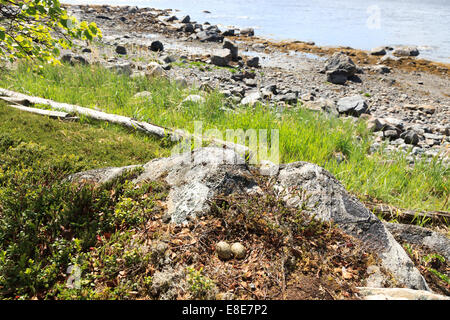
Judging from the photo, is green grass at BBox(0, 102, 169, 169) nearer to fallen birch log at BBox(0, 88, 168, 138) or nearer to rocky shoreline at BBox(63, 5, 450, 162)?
fallen birch log at BBox(0, 88, 168, 138)

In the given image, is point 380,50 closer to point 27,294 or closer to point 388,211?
point 388,211

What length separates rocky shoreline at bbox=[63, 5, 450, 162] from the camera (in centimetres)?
1167

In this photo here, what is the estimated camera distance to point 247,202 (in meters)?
3.01

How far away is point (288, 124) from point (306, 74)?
1590cm

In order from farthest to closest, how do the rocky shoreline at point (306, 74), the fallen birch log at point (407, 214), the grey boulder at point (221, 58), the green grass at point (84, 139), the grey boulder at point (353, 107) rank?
the grey boulder at point (221, 58), the grey boulder at point (353, 107), the rocky shoreline at point (306, 74), the green grass at point (84, 139), the fallen birch log at point (407, 214)

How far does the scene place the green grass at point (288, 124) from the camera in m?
5.05

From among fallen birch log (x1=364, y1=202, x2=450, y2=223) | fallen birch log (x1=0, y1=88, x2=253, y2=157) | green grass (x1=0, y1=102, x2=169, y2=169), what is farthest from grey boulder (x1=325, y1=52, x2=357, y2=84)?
fallen birch log (x1=364, y1=202, x2=450, y2=223)

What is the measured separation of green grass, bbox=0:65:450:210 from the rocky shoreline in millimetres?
1357

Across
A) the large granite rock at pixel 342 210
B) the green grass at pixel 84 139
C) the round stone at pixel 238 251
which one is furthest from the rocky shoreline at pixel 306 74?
the round stone at pixel 238 251

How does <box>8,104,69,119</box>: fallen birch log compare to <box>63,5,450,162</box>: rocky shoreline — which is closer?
<box>8,104,69,119</box>: fallen birch log

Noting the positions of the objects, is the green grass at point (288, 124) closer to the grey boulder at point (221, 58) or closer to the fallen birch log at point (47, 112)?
the fallen birch log at point (47, 112)

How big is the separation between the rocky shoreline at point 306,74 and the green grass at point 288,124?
1.36 metres

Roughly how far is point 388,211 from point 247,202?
2.59 m
